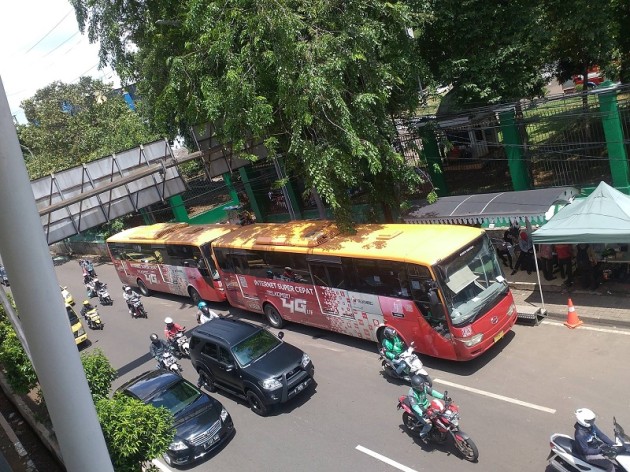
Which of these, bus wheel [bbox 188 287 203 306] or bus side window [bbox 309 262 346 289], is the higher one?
bus side window [bbox 309 262 346 289]

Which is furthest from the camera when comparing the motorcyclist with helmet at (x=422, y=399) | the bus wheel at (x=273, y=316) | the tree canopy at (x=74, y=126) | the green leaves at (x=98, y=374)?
the tree canopy at (x=74, y=126)

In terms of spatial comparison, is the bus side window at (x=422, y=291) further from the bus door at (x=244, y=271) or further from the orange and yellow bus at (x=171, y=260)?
the orange and yellow bus at (x=171, y=260)

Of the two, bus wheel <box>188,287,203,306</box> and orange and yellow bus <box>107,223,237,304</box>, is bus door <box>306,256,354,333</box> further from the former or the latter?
bus wheel <box>188,287,203,306</box>

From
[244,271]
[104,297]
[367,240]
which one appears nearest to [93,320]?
[104,297]

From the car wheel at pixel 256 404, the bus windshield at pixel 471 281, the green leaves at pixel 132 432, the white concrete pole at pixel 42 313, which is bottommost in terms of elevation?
the car wheel at pixel 256 404

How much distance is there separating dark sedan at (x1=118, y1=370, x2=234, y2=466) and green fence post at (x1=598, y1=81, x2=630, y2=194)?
12.5m

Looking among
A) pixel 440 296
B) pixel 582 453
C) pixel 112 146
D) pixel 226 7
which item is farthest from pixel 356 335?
pixel 112 146

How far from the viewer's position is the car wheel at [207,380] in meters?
12.3

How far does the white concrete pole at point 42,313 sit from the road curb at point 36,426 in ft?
11.0

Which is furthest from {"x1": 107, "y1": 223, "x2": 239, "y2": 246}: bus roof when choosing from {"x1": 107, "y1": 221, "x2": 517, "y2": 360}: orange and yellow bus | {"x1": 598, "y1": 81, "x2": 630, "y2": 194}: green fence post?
{"x1": 598, "y1": 81, "x2": 630, "y2": 194}: green fence post

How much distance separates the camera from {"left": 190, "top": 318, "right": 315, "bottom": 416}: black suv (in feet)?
34.9

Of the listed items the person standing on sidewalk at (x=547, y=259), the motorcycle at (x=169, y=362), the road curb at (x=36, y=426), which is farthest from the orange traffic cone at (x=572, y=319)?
the road curb at (x=36, y=426)

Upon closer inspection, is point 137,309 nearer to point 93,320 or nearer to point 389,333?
point 93,320

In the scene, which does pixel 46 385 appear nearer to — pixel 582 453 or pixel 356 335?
pixel 582 453
